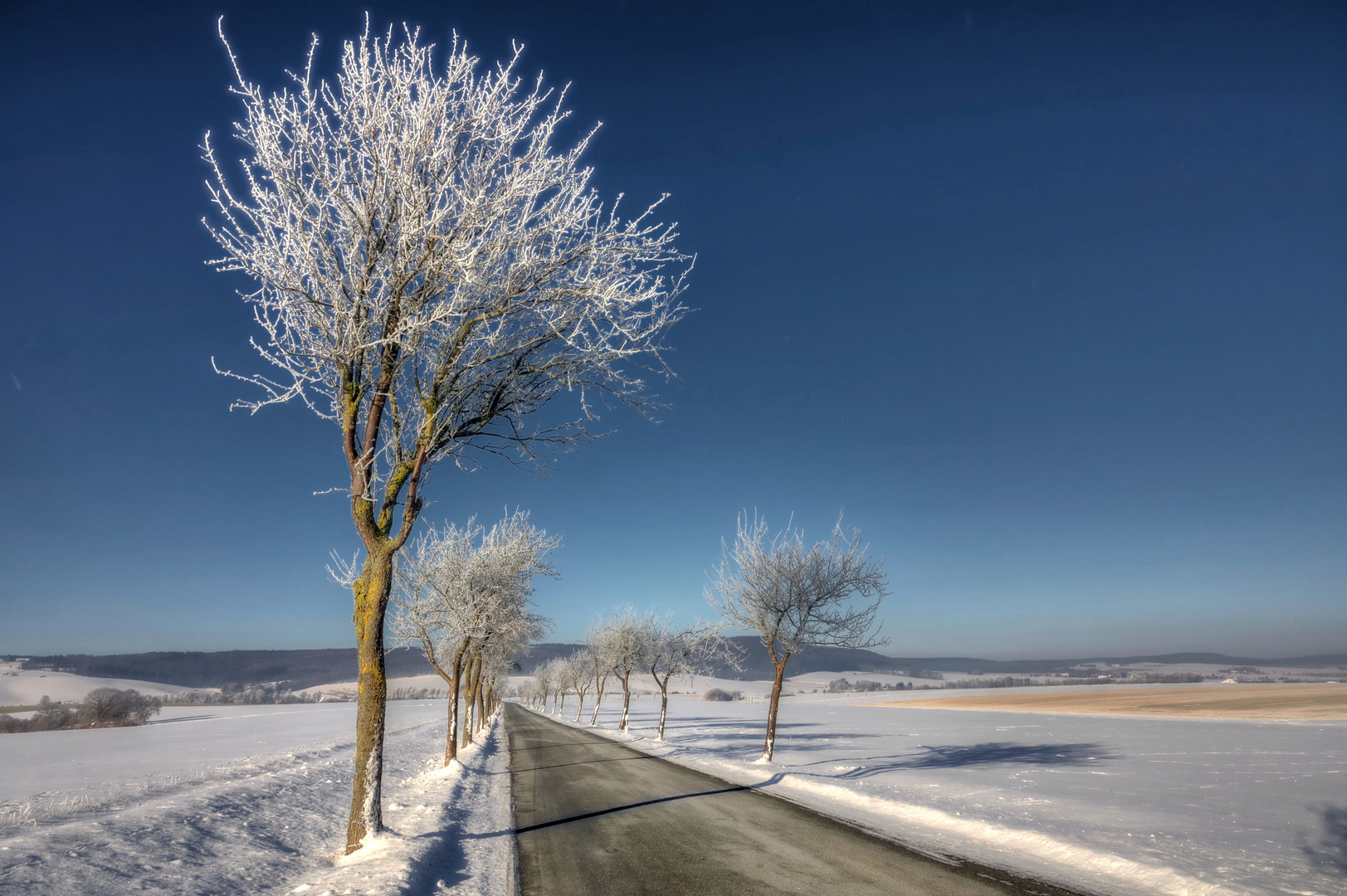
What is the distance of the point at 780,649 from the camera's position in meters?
23.6

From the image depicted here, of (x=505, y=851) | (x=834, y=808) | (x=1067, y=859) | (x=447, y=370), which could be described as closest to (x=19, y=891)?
(x=505, y=851)

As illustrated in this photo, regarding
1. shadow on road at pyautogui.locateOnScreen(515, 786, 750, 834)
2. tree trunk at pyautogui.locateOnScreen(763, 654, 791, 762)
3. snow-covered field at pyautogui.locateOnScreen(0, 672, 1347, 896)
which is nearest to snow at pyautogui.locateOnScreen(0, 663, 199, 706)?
snow-covered field at pyautogui.locateOnScreen(0, 672, 1347, 896)

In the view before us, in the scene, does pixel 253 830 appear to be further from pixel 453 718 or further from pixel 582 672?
pixel 582 672

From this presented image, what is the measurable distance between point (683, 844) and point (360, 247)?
10.4 m

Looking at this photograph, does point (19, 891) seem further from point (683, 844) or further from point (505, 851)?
point (683, 844)

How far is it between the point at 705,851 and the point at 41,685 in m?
190

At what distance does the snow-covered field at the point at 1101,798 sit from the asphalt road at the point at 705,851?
4.01 feet

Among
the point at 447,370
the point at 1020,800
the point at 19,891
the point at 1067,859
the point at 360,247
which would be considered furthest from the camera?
the point at 1020,800

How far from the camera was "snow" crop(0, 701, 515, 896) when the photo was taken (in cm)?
747

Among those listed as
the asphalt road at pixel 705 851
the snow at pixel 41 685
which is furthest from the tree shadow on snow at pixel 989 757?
the snow at pixel 41 685

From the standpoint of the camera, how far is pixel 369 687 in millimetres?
7703

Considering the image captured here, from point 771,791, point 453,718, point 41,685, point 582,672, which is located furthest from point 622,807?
point 41,685

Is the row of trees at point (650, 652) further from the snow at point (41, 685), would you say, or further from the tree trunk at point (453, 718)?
the snow at point (41, 685)

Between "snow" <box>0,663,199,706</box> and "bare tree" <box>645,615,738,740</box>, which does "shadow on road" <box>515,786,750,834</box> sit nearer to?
"bare tree" <box>645,615,738,740</box>
